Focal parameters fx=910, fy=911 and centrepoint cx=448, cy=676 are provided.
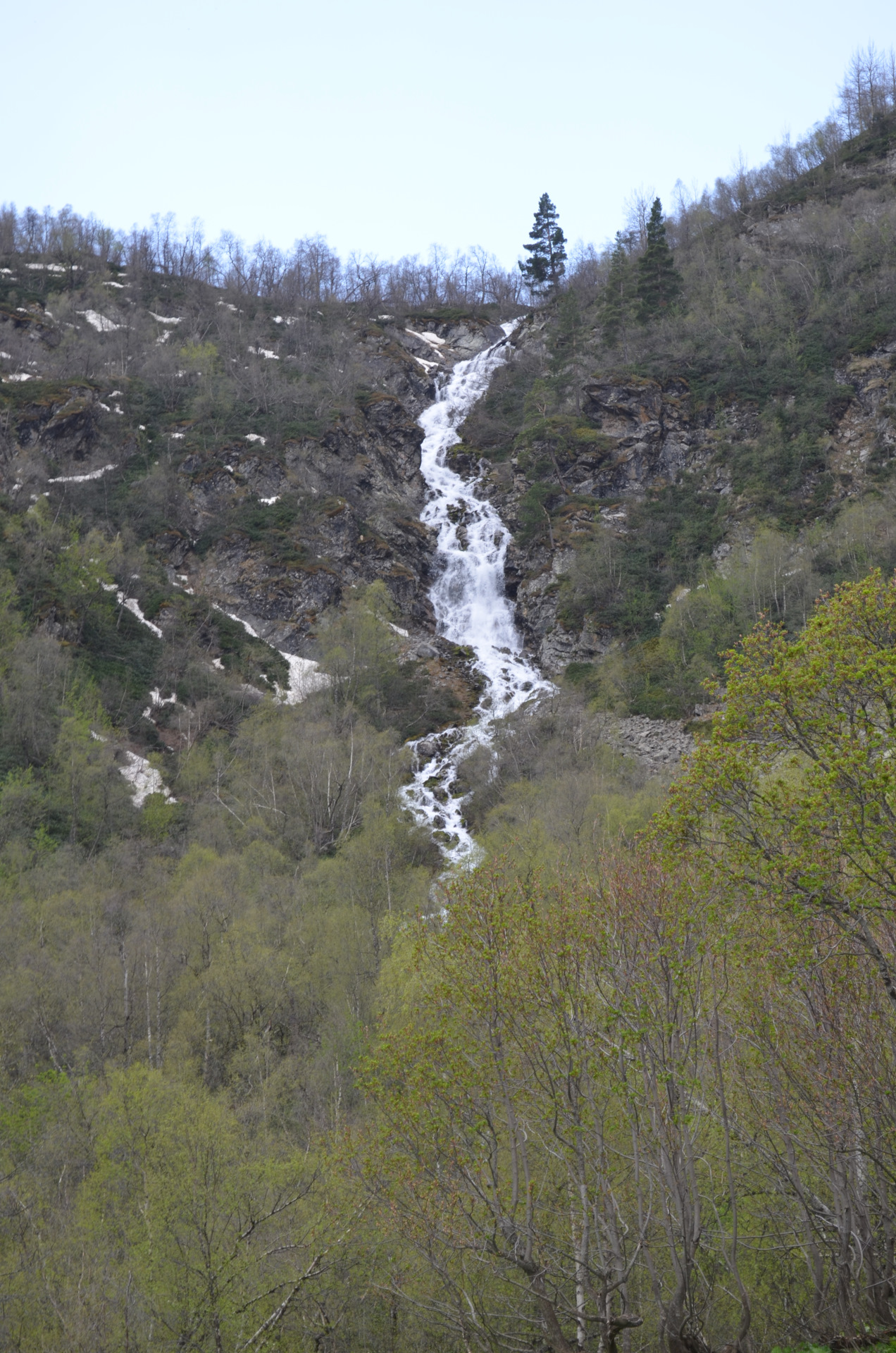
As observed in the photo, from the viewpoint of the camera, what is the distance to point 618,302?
306ft

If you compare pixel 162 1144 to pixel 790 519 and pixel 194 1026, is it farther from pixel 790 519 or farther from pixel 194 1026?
pixel 790 519

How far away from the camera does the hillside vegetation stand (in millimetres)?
12133

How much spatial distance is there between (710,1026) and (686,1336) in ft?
12.2

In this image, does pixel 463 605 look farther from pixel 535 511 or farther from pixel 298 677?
pixel 298 677

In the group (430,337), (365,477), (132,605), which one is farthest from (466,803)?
(430,337)

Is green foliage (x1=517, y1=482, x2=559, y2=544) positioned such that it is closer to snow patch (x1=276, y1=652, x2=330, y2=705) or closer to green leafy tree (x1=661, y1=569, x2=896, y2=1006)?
snow patch (x1=276, y1=652, x2=330, y2=705)

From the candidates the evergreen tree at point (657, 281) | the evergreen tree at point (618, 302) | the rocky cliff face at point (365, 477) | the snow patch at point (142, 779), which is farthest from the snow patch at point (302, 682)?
the evergreen tree at point (657, 281)

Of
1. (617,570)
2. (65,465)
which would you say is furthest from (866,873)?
(65,465)

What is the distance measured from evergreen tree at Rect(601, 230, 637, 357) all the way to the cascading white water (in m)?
14.6

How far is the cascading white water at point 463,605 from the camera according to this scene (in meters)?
53.7

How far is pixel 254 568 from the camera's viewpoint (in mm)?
76000

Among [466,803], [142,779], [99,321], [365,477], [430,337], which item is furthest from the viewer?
[430,337]

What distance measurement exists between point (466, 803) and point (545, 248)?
85.4 metres

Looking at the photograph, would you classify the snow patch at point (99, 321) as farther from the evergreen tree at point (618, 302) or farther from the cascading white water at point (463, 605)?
the evergreen tree at point (618, 302)
